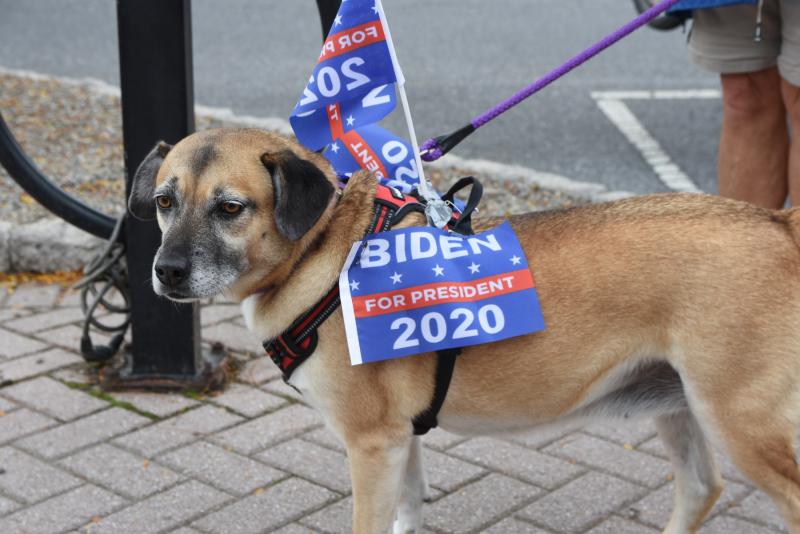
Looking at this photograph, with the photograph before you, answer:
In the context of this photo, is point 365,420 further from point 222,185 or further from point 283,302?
point 222,185

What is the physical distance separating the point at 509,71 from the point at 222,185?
288 inches

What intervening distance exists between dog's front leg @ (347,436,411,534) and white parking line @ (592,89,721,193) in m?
3.90

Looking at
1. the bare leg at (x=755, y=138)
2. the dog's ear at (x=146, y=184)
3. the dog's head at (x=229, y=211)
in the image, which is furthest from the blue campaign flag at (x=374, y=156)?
the bare leg at (x=755, y=138)

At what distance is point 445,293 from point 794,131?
91.2 inches

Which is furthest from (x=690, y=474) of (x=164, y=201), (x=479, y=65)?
(x=479, y=65)

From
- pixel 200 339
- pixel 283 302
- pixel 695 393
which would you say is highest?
pixel 283 302

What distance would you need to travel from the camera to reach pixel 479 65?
10.3m

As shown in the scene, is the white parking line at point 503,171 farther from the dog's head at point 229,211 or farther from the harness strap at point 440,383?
the harness strap at point 440,383

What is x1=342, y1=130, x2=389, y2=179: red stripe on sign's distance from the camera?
3.50 meters

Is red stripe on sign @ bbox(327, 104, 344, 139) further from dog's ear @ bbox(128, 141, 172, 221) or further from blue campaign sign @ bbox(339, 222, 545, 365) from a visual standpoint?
dog's ear @ bbox(128, 141, 172, 221)

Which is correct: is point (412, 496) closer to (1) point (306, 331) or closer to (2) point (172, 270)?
(1) point (306, 331)

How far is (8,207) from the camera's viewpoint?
6.23 m

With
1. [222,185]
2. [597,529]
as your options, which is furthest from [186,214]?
[597,529]

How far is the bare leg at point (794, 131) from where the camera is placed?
4688 millimetres
